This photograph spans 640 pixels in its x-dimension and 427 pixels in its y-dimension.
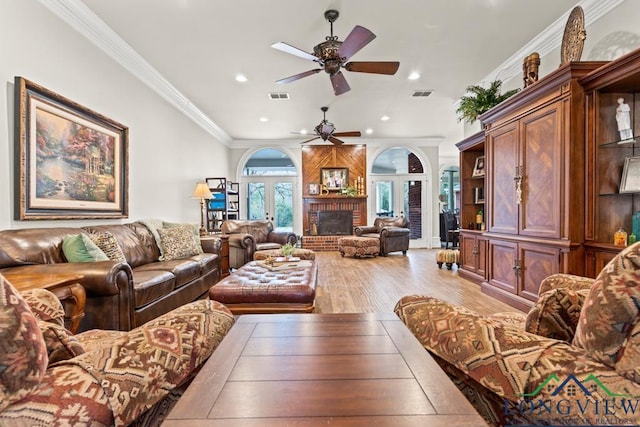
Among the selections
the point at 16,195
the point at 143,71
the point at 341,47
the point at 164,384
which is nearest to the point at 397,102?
the point at 341,47

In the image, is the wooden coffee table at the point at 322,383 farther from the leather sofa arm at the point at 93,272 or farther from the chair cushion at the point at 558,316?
the leather sofa arm at the point at 93,272

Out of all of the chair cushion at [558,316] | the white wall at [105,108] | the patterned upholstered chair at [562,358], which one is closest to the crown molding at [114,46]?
the white wall at [105,108]

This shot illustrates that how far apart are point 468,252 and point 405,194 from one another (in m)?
4.35

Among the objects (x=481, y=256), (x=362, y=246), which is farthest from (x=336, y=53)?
(x=362, y=246)

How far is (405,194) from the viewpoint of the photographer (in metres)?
8.84

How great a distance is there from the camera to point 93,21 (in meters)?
3.06

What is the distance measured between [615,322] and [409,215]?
8298 mm

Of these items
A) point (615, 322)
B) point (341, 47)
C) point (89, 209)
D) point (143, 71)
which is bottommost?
point (615, 322)

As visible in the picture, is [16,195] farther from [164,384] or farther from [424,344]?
[424,344]

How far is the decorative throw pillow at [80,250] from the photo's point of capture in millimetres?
2457

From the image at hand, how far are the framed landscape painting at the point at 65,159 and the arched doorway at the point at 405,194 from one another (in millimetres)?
6401

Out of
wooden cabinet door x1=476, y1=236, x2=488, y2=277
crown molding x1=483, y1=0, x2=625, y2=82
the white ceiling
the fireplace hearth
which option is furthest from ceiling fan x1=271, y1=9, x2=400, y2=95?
the fireplace hearth

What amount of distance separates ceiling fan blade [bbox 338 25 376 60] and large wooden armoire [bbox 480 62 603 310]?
167 cm

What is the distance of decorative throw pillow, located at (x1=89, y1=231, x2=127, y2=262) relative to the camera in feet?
8.98
